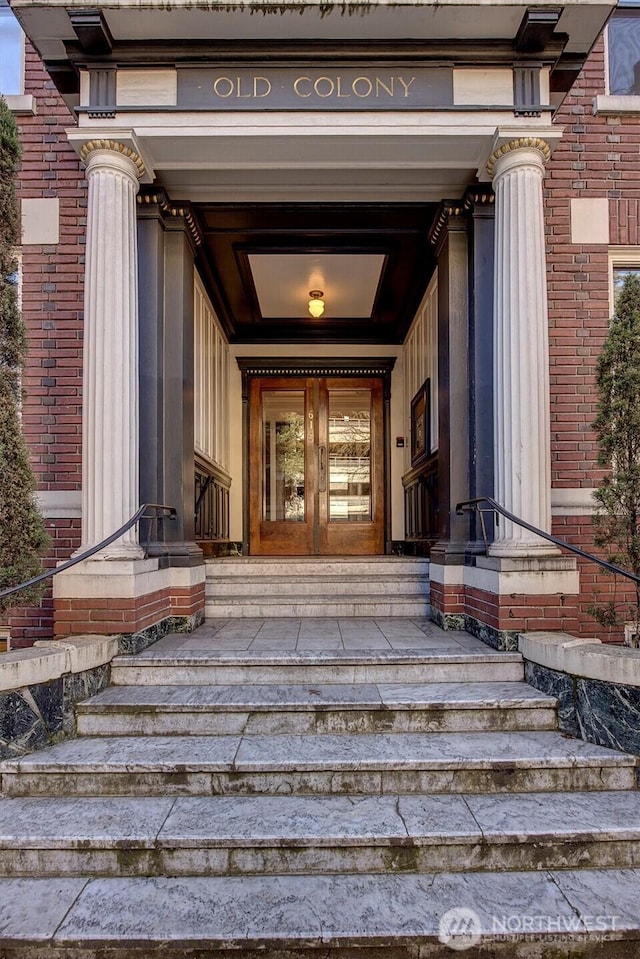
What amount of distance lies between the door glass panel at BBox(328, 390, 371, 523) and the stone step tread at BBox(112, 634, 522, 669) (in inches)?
154

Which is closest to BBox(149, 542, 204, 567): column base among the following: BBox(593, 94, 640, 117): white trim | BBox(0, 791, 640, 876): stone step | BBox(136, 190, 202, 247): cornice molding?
BBox(0, 791, 640, 876): stone step

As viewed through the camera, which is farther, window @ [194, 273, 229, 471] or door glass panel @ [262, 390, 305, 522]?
door glass panel @ [262, 390, 305, 522]

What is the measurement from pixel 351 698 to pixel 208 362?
3705mm

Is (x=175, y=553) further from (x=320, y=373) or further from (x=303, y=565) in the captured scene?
(x=320, y=373)

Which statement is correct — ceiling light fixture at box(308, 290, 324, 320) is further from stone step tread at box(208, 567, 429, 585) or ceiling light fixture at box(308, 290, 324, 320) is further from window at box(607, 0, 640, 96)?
window at box(607, 0, 640, 96)

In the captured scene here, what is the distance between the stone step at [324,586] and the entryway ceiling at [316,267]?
2.67 meters

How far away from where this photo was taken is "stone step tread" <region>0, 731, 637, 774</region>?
239 centimetres

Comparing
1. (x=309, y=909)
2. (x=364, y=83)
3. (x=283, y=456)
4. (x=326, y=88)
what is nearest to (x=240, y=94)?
(x=326, y=88)

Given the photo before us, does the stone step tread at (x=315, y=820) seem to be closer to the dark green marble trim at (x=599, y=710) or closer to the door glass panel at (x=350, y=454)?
the dark green marble trim at (x=599, y=710)

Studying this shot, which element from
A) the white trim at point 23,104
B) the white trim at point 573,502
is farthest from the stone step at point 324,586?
the white trim at point 23,104

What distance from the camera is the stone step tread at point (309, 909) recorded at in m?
1.77

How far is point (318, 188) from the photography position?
413 centimetres

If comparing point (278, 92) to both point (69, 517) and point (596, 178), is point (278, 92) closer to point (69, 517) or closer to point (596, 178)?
point (596, 178)
